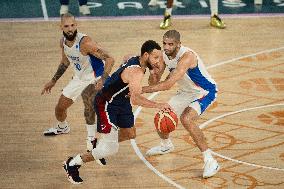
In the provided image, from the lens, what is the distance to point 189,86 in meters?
8.56

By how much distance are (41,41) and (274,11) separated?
5.74 m

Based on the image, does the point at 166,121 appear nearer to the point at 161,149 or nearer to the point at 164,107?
the point at 164,107

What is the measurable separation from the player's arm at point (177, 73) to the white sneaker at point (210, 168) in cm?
110

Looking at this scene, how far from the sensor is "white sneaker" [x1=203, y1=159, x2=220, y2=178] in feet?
27.0

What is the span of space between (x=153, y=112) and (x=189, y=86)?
2.13 metres

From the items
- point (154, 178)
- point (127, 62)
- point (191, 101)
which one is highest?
point (127, 62)

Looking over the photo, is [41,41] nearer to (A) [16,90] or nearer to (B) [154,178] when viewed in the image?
(A) [16,90]

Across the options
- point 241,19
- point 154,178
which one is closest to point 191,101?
point 154,178

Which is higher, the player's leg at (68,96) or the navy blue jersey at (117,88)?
the navy blue jersey at (117,88)

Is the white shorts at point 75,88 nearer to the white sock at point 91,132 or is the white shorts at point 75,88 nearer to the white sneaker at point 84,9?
the white sock at point 91,132

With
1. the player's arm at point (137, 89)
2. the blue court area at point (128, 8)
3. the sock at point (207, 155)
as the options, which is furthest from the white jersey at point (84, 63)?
the blue court area at point (128, 8)

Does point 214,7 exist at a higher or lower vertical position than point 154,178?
higher

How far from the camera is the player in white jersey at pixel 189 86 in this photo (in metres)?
8.09

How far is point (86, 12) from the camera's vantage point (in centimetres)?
1590
